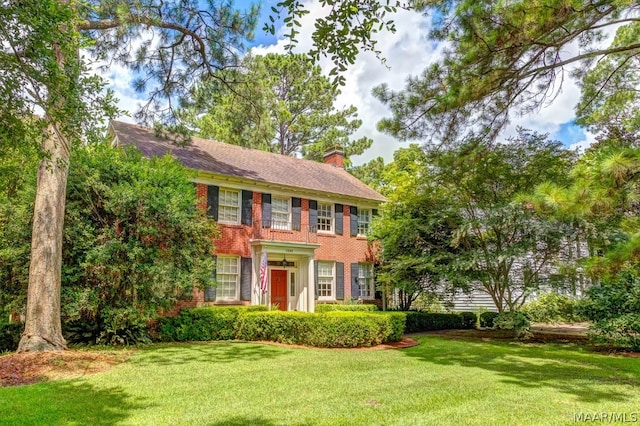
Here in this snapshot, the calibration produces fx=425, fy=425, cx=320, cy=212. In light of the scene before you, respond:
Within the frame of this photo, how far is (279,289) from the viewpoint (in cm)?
1659

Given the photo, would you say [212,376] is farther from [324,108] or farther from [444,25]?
[324,108]

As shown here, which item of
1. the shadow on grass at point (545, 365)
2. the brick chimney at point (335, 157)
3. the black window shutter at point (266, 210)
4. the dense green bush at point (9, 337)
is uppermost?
the brick chimney at point (335, 157)

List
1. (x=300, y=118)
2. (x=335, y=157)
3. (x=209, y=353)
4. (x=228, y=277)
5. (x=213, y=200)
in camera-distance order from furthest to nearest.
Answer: (x=300, y=118), (x=335, y=157), (x=228, y=277), (x=213, y=200), (x=209, y=353)

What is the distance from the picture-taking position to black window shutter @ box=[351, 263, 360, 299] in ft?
59.4

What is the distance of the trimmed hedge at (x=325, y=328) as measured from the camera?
10.5m

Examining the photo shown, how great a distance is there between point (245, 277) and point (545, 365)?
9.71 metres

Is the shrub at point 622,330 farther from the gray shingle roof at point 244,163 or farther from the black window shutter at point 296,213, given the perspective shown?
the gray shingle roof at point 244,163

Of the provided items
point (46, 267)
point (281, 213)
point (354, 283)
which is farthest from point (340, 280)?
point (46, 267)

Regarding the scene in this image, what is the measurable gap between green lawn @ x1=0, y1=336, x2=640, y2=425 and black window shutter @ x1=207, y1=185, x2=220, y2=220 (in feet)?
19.9

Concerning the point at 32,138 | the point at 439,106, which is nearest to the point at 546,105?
the point at 439,106

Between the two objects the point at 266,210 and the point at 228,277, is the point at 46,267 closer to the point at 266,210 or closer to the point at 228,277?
the point at 228,277

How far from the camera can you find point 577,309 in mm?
11117

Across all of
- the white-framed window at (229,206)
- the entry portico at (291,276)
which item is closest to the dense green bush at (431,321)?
the entry portico at (291,276)

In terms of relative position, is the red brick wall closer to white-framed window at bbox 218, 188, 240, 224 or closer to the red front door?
white-framed window at bbox 218, 188, 240, 224
